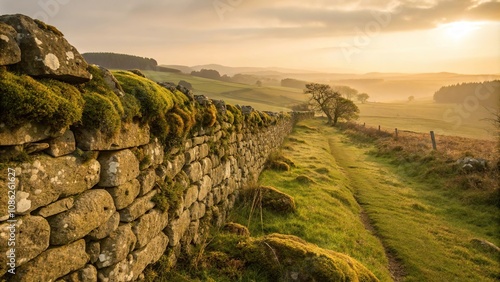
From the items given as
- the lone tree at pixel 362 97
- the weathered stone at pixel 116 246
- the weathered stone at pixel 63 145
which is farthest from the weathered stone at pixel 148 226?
the lone tree at pixel 362 97

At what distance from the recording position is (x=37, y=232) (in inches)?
95.2

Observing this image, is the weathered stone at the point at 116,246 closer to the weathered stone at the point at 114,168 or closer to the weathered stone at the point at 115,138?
the weathered stone at the point at 114,168

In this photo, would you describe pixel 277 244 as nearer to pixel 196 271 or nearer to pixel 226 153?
pixel 196 271

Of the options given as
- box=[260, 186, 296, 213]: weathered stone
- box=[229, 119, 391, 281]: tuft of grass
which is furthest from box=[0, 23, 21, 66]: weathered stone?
box=[260, 186, 296, 213]: weathered stone

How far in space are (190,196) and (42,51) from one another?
3265mm

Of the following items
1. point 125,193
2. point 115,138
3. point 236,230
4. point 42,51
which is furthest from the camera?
point 236,230

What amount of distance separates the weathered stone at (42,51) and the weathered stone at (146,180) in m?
1.46

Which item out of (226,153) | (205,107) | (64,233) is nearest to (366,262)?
(226,153)

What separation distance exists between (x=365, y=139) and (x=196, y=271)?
87.4 ft

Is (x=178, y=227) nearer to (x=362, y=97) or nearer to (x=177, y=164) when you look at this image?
(x=177, y=164)

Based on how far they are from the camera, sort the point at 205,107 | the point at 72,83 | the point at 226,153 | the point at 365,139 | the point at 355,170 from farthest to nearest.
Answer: the point at 365,139, the point at 355,170, the point at 226,153, the point at 205,107, the point at 72,83

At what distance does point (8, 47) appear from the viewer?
234 centimetres

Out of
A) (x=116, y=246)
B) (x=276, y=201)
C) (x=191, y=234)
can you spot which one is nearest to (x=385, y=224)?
(x=276, y=201)

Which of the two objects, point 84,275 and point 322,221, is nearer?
point 84,275
